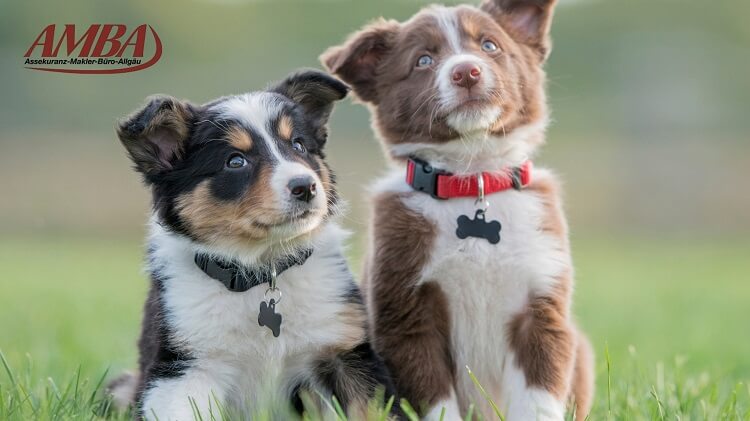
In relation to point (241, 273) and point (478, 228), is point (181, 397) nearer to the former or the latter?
point (241, 273)

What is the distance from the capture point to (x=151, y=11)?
67.3 feet

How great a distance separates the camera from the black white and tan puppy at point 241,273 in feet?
12.8

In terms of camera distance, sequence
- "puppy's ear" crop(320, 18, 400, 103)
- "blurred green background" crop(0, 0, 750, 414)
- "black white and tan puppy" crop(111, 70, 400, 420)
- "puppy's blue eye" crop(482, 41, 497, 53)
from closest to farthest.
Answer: "black white and tan puppy" crop(111, 70, 400, 420)
"puppy's blue eye" crop(482, 41, 497, 53)
"puppy's ear" crop(320, 18, 400, 103)
"blurred green background" crop(0, 0, 750, 414)

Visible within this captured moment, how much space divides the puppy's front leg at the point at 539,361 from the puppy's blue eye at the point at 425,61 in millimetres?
1210

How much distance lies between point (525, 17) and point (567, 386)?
6.19 feet

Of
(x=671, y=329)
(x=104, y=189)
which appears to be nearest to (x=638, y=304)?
(x=671, y=329)

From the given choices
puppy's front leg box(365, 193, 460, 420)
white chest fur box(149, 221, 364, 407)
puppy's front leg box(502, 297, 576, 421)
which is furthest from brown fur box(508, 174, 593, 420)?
white chest fur box(149, 221, 364, 407)

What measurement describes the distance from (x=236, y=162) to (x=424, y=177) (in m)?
0.88

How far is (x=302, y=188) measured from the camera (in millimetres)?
3865

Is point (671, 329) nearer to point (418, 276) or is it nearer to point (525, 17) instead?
point (525, 17)

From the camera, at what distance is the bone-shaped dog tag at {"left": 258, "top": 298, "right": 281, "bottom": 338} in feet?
12.9

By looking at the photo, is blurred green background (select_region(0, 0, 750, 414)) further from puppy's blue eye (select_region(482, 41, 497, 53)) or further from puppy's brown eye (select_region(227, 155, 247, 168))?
puppy's brown eye (select_region(227, 155, 247, 168))

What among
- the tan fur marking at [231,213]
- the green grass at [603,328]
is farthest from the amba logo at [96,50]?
the tan fur marking at [231,213]

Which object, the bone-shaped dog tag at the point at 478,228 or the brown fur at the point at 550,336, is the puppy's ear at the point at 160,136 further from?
the brown fur at the point at 550,336
